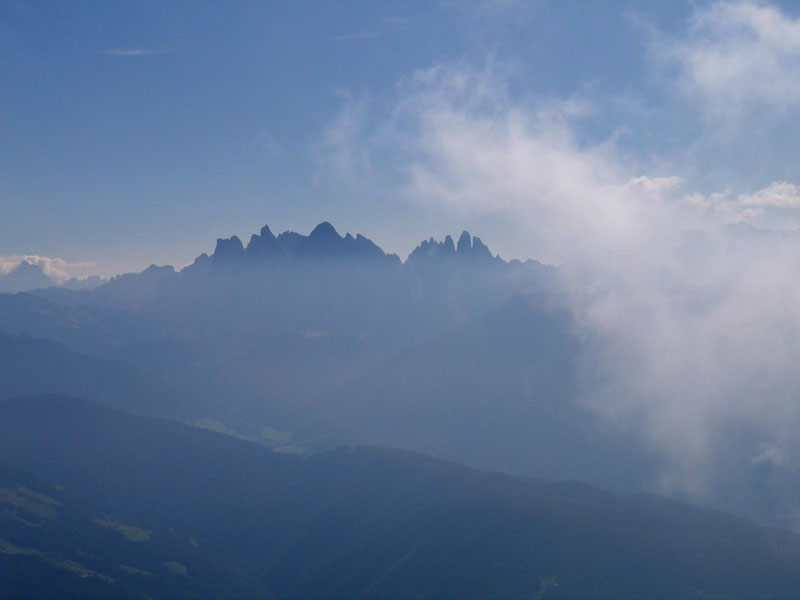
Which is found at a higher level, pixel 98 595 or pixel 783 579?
pixel 783 579

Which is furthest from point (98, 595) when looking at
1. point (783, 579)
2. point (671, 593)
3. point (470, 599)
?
point (783, 579)

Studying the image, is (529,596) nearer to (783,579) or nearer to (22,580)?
(783,579)

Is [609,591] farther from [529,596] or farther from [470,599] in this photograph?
[470,599]

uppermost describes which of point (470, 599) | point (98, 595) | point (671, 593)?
point (671, 593)

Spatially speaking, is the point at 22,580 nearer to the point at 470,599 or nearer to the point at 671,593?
the point at 470,599

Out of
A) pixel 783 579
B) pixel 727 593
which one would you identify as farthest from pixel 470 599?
pixel 783 579

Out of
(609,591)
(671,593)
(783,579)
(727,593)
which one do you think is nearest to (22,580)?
(609,591)

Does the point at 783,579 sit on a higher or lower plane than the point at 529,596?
higher
